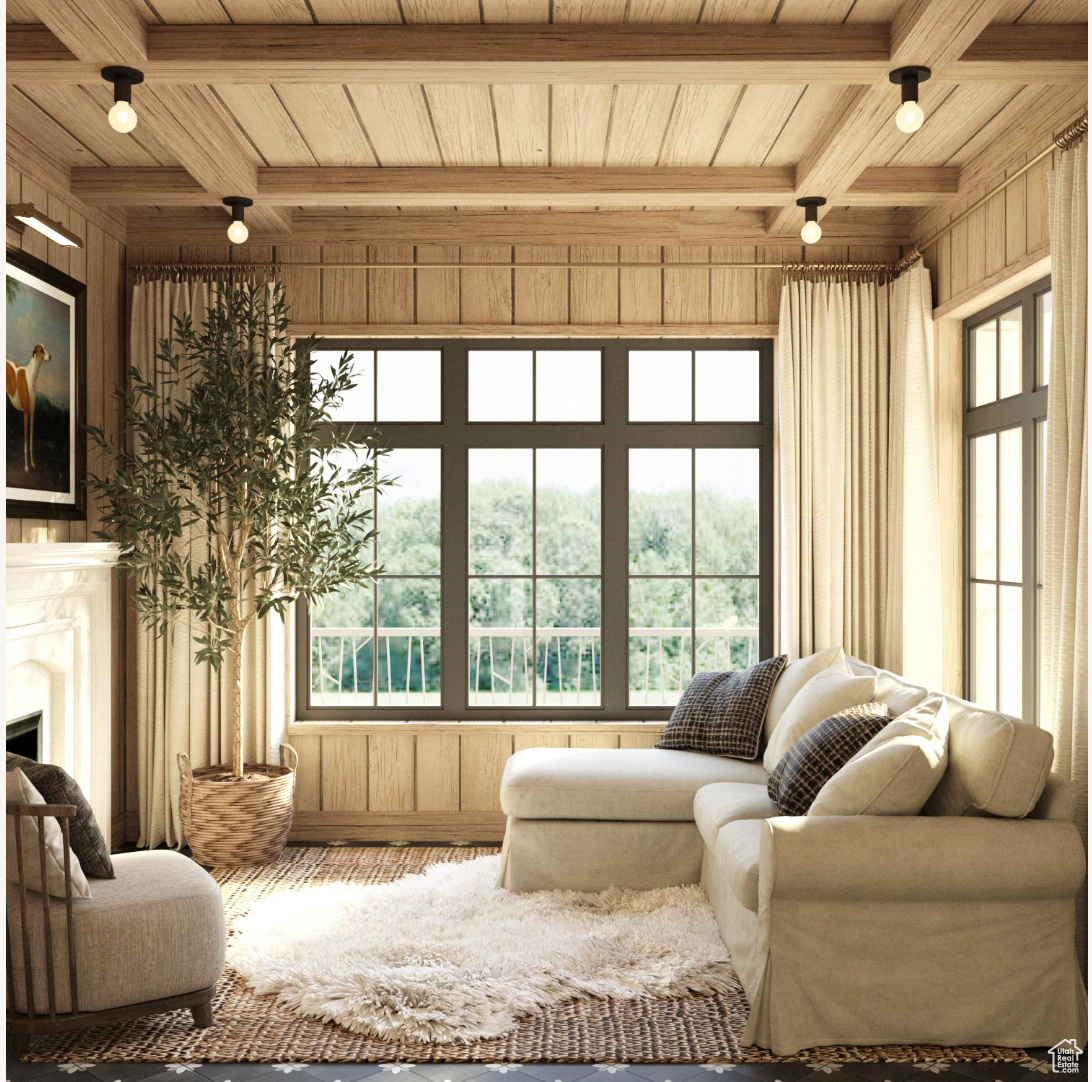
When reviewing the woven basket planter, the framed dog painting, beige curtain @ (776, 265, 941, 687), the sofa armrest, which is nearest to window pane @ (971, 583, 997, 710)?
beige curtain @ (776, 265, 941, 687)

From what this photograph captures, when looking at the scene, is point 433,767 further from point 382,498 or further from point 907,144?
point 907,144

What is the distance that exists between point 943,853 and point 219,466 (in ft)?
10.4

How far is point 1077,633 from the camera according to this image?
2.96 meters

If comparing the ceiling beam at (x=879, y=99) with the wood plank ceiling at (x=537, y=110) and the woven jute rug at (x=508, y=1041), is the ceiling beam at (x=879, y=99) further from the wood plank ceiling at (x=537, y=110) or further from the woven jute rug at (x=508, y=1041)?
the woven jute rug at (x=508, y=1041)

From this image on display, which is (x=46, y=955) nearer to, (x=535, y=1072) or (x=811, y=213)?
(x=535, y=1072)

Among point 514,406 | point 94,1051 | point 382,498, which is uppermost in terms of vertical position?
point 514,406

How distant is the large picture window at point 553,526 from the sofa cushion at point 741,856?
67.7 inches

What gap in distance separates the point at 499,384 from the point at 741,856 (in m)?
2.76

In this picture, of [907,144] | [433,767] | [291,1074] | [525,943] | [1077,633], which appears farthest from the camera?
[433,767]

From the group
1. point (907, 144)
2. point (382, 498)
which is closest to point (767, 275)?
point (907, 144)

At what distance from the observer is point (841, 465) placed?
15.4 ft

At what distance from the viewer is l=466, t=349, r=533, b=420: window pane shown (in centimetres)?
497

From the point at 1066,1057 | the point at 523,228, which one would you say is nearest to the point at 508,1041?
the point at 1066,1057

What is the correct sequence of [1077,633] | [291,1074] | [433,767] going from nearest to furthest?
[291,1074] < [1077,633] < [433,767]
